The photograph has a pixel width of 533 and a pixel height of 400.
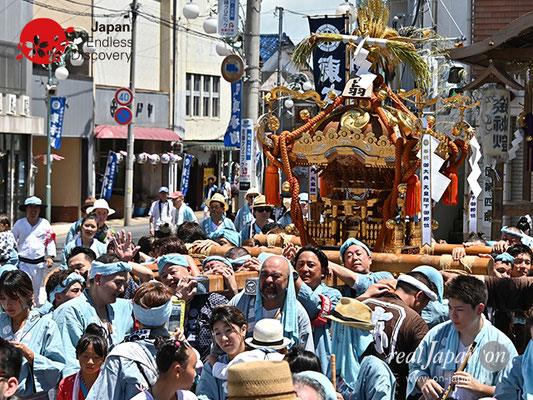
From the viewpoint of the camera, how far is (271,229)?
13.1 meters

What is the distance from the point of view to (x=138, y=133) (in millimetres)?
34406

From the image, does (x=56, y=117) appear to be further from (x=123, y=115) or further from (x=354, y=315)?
(x=354, y=315)

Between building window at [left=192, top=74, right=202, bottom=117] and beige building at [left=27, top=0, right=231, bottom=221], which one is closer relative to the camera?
beige building at [left=27, top=0, right=231, bottom=221]

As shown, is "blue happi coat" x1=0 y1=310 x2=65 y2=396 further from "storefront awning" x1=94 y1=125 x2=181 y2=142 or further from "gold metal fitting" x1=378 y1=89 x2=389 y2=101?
"storefront awning" x1=94 y1=125 x2=181 y2=142

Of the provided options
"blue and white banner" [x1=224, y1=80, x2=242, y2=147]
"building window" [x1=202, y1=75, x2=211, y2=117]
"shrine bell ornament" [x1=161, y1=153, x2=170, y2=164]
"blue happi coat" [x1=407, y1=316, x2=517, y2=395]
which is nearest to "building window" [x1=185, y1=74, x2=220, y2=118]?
"building window" [x1=202, y1=75, x2=211, y2=117]

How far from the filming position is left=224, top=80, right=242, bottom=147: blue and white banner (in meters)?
16.5

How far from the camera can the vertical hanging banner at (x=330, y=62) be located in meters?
18.5

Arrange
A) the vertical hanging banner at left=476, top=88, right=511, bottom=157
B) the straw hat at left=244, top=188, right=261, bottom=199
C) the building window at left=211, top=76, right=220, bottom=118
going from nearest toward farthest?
the straw hat at left=244, top=188, right=261, bottom=199 < the vertical hanging banner at left=476, top=88, right=511, bottom=157 < the building window at left=211, top=76, right=220, bottom=118

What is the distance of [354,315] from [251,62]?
9.78 metres

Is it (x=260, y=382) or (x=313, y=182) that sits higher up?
(x=313, y=182)

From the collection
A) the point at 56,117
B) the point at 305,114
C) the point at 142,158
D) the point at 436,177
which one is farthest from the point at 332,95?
the point at 142,158

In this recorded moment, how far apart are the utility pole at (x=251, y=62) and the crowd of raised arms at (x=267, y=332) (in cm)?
737

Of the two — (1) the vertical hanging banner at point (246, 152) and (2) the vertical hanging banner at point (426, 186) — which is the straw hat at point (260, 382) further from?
(1) the vertical hanging banner at point (246, 152)

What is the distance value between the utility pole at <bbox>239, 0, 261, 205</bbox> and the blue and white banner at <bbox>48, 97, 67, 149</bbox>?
13.3 m
